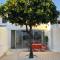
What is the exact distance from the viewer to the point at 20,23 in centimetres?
1462

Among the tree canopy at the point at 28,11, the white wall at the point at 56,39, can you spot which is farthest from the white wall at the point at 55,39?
the tree canopy at the point at 28,11

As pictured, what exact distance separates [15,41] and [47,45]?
13.9 ft

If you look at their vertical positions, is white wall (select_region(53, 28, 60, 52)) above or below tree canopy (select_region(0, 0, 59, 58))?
below

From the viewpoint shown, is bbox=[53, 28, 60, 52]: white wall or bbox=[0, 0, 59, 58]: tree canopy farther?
bbox=[53, 28, 60, 52]: white wall

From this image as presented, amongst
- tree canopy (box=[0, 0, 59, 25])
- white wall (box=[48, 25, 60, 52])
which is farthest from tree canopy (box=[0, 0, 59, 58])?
white wall (box=[48, 25, 60, 52])

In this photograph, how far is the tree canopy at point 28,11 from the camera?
44.7ft

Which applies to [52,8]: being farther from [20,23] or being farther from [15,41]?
[15,41]

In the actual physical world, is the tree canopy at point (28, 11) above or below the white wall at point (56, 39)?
above

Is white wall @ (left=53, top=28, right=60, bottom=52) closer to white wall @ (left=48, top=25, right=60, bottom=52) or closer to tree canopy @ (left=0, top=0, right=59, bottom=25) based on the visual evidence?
white wall @ (left=48, top=25, right=60, bottom=52)

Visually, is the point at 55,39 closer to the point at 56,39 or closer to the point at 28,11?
the point at 56,39

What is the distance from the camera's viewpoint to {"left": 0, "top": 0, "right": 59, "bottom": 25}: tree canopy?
44.7 ft

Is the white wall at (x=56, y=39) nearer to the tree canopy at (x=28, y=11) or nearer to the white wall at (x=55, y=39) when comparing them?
the white wall at (x=55, y=39)

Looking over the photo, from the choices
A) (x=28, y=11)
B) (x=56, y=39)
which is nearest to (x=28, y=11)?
(x=28, y=11)

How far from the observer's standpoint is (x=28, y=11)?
1354cm
